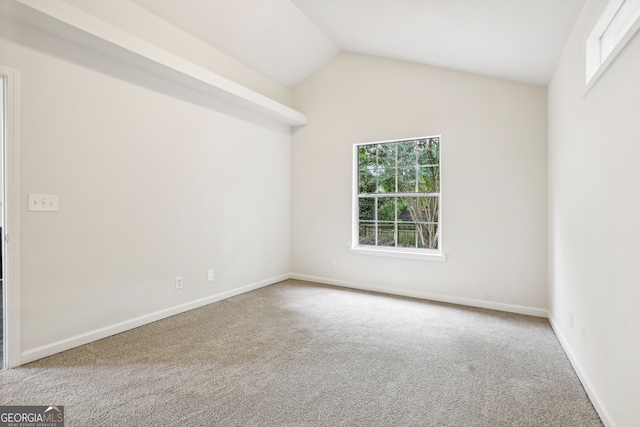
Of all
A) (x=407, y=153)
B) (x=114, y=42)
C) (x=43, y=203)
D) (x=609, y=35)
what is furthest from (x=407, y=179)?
(x=43, y=203)

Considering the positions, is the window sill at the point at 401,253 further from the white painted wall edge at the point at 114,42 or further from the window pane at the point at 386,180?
the white painted wall edge at the point at 114,42

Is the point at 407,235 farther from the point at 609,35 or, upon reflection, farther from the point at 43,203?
the point at 43,203

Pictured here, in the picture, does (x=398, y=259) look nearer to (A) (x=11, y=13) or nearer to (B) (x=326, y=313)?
(B) (x=326, y=313)

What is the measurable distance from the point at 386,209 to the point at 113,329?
3473 mm

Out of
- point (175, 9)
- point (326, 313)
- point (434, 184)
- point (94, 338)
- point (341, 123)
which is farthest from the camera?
point (341, 123)

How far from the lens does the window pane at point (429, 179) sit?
425 centimetres

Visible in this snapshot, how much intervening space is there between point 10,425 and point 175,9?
138 inches

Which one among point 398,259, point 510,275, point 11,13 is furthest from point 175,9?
point 510,275

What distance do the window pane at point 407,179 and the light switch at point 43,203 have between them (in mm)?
3764

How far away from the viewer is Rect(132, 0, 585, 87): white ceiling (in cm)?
254

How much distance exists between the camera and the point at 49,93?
255 cm

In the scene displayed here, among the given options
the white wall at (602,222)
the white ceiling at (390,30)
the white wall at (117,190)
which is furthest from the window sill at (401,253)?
the white ceiling at (390,30)

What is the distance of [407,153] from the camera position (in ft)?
14.7

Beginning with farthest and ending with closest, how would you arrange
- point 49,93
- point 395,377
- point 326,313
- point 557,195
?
point 326,313 < point 557,195 < point 49,93 < point 395,377
